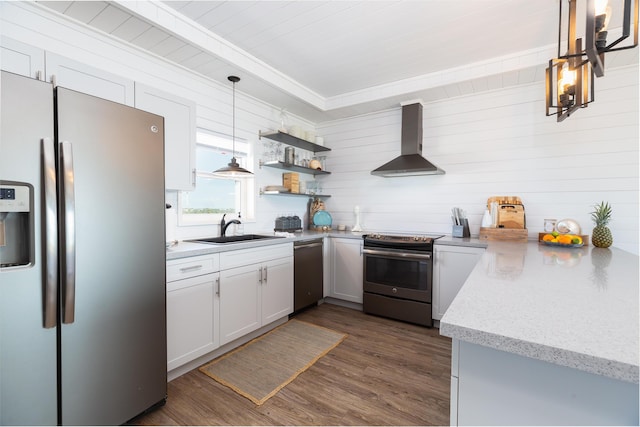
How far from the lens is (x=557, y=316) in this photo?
87cm

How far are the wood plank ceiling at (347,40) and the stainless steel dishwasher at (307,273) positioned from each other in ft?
5.83

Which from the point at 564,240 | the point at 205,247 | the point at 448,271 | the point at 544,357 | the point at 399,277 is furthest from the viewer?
the point at 399,277

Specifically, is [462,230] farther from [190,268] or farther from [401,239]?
[190,268]

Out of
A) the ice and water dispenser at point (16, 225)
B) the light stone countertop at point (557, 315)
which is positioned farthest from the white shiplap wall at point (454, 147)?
the light stone countertop at point (557, 315)

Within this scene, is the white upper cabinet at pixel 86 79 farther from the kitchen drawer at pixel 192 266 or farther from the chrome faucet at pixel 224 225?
Answer: the chrome faucet at pixel 224 225

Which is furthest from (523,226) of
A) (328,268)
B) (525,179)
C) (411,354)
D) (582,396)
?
(582,396)

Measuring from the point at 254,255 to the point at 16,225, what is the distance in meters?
1.65

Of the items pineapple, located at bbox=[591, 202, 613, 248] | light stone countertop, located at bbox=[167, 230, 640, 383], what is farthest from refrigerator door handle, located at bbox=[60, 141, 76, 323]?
pineapple, located at bbox=[591, 202, 613, 248]

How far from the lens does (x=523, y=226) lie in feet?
10.1

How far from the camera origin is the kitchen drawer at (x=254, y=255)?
2.48 m

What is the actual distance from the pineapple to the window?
3.37 metres

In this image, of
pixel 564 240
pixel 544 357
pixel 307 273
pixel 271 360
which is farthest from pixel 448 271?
pixel 544 357

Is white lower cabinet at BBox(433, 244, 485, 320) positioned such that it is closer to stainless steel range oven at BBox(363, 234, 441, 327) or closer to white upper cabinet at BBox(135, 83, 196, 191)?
stainless steel range oven at BBox(363, 234, 441, 327)

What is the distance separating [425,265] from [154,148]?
267 cm
